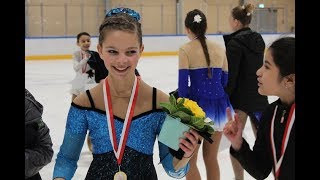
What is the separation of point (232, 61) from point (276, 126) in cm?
219

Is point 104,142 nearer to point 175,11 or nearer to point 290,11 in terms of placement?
point 175,11

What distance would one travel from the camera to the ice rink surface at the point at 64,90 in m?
4.45

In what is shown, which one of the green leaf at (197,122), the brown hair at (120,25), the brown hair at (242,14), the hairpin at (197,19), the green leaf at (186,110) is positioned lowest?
the green leaf at (197,122)

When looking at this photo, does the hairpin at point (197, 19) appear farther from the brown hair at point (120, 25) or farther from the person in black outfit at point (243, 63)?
the brown hair at point (120, 25)

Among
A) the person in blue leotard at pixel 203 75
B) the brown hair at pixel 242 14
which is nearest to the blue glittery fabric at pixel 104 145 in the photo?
the person in blue leotard at pixel 203 75

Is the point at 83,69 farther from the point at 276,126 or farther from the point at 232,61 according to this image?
the point at 276,126

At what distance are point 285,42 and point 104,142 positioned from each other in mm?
741

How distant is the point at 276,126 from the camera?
65.9 inches

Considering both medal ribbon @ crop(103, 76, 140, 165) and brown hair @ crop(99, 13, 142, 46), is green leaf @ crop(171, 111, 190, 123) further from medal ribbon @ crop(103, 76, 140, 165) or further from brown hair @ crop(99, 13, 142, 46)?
brown hair @ crop(99, 13, 142, 46)

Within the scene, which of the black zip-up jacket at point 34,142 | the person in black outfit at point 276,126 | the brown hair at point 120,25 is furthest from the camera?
the brown hair at point 120,25

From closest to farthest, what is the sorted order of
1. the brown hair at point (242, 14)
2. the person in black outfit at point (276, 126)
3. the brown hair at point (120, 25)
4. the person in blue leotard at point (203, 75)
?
the person in black outfit at point (276, 126), the brown hair at point (120, 25), the person in blue leotard at point (203, 75), the brown hair at point (242, 14)

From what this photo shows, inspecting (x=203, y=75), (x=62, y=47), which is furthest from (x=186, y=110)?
(x=62, y=47)

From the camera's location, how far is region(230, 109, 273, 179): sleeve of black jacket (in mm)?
1776

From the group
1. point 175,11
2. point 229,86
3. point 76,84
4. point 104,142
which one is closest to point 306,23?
point 104,142
